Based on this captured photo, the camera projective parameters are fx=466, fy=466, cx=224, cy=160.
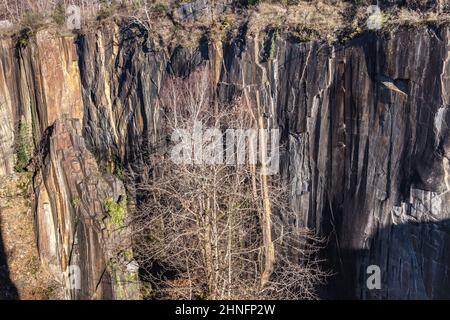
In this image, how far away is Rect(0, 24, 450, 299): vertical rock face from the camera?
8.90 meters

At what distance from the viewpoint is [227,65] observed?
11.0 metres

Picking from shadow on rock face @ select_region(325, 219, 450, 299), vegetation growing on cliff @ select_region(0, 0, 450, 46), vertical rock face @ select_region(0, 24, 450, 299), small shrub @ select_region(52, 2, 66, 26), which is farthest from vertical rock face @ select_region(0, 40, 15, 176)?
shadow on rock face @ select_region(325, 219, 450, 299)

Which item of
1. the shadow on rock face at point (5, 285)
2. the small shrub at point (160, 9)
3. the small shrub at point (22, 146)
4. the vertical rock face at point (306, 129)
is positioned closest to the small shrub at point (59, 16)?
the vertical rock face at point (306, 129)

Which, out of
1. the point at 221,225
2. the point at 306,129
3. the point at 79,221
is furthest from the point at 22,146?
the point at 306,129

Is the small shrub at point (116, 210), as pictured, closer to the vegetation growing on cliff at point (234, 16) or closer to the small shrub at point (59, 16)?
the vegetation growing on cliff at point (234, 16)

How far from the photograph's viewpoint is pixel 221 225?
10641 millimetres

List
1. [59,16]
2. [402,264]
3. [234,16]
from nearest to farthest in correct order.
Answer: [402,264]
[234,16]
[59,16]

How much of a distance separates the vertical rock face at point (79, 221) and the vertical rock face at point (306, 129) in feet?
0.13

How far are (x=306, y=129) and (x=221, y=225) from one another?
289 cm

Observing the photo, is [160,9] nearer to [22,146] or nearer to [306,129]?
[306,129]

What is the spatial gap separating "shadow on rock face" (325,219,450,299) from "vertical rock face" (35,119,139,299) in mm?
5691

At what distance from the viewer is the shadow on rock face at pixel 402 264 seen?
29.0 feet

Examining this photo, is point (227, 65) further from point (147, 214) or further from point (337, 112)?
point (147, 214)

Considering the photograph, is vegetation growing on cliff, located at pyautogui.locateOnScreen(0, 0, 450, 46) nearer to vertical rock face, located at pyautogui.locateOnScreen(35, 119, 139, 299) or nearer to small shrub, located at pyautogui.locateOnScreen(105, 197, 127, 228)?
vertical rock face, located at pyautogui.locateOnScreen(35, 119, 139, 299)
